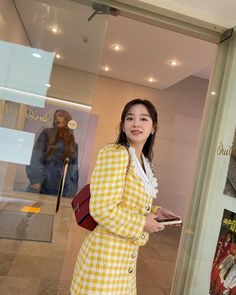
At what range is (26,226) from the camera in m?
2.81

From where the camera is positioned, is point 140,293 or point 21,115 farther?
point 140,293

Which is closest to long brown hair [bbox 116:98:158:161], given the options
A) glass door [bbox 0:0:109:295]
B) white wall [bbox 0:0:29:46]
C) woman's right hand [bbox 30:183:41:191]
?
glass door [bbox 0:0:109:295]

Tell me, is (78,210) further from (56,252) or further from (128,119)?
(56,252)

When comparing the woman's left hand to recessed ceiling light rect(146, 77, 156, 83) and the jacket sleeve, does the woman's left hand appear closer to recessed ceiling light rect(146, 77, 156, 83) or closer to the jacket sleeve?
the jacket sleeve

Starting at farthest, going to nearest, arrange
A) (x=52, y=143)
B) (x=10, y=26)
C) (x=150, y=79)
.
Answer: (x=150, y=79), (x=52, y=143), (x=10, y=26)

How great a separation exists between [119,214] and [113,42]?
3.21 m

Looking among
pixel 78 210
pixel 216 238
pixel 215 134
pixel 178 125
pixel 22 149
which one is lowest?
pixel 216 238

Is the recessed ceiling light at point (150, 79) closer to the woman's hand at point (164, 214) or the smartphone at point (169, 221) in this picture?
the woman's hand at point (164, 214)

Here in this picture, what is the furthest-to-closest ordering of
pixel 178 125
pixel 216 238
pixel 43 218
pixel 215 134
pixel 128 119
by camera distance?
pixel 178 125, pixel 43 218, pixel 215 134, pixel 216 238, pixel 128 119

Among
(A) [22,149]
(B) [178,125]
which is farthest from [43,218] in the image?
(B) [178,125]

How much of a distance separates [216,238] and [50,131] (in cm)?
155

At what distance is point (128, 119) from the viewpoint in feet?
4.11

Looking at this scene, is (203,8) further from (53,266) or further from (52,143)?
(53,266)

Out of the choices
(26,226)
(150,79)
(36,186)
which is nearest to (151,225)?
(36,186)
